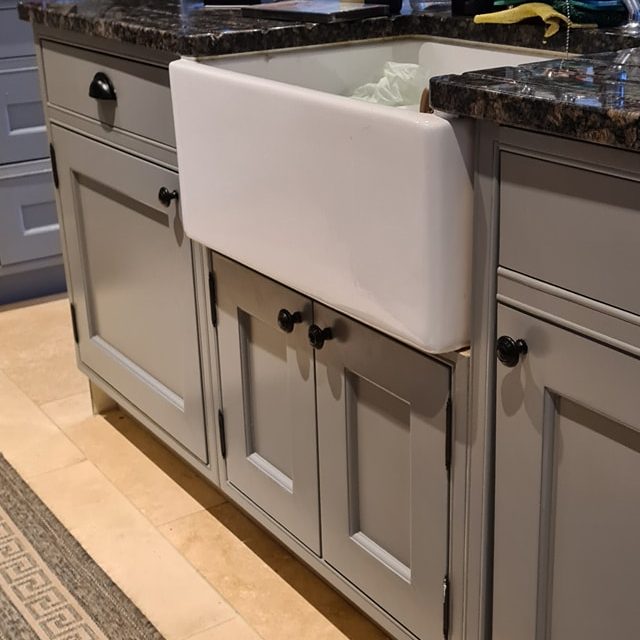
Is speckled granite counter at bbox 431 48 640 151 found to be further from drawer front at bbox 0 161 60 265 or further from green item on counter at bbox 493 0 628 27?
drawer front at bbox 0 161 60 265

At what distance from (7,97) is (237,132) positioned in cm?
159

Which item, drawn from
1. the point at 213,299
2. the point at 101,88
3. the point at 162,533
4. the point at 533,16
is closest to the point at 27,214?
the point at 101,88

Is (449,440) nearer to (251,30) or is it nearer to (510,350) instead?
(510,350)

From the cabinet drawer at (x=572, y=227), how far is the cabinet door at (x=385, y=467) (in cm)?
22

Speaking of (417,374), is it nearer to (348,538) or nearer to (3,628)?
(348,538)

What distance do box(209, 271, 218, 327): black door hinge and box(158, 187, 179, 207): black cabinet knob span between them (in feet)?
0.47

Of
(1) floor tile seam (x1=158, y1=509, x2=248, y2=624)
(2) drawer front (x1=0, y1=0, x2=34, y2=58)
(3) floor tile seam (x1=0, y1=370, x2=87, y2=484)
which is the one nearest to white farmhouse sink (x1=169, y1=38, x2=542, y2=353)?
(1) floor tile seam (x1=158, y1=509, x2=248, y2=624)

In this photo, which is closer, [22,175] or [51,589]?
[51,589]

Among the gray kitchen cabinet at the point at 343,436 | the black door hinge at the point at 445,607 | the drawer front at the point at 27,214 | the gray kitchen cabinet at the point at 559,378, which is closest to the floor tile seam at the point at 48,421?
the drawer front at the point at 27,214

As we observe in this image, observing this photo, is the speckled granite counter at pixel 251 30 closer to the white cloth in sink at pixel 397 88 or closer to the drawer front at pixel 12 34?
the white cloth in sink at pixel 397 88

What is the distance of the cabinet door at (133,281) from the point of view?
176 centimetres

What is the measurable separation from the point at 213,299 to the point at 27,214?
1.43 metres

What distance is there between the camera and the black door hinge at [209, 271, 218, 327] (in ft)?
5.36

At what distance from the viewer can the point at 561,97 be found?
3.11 ft
